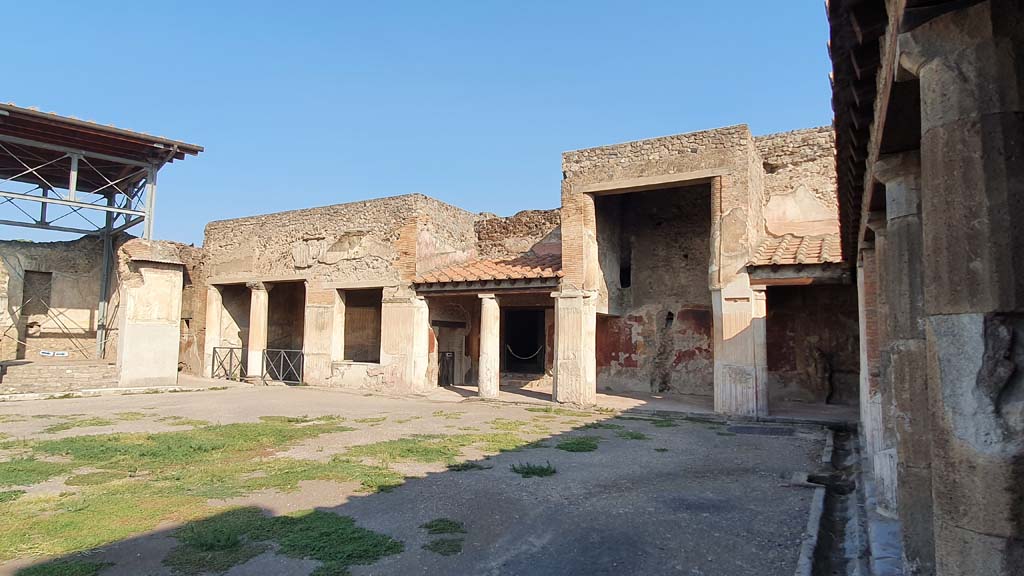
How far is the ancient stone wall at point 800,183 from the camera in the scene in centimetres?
1247

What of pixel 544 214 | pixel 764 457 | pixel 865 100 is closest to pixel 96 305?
pixel 544 214

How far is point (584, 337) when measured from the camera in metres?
12.0

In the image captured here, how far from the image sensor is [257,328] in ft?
57.4

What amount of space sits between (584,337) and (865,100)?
861 centimetres

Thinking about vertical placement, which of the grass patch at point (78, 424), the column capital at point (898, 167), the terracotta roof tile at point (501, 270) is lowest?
the grass patch at point (78, 424)

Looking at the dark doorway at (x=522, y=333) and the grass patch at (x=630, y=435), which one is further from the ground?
the dark doorway at (x=522, y=333)

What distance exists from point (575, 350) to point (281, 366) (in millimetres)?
9476

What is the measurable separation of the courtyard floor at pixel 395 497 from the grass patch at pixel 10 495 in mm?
24

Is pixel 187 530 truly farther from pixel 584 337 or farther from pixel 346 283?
pixel 346 283

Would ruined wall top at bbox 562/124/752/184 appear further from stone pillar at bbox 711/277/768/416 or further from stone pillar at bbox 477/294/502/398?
stone pillar at bbox 477/294/502/398

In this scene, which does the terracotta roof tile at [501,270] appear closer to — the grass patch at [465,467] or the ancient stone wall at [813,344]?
the ancient stone wall at [813,344]

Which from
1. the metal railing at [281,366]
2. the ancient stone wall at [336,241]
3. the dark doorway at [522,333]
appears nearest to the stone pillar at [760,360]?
the dark doorway at [522,333]

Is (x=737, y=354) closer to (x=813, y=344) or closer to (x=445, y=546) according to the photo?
(x=813, y=344)

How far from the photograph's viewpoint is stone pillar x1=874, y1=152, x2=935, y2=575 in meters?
3.33
